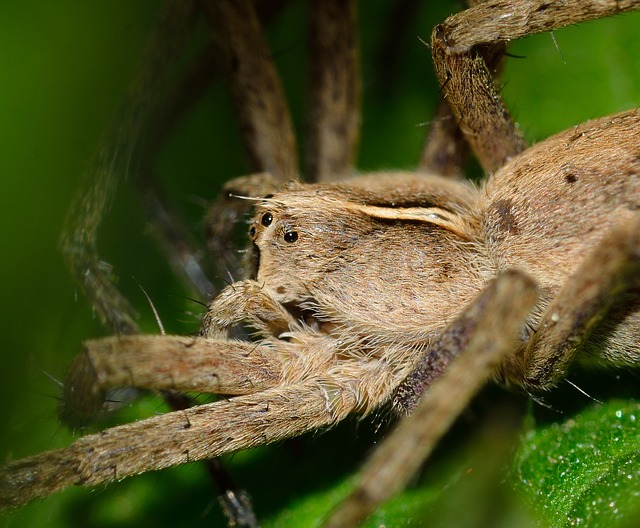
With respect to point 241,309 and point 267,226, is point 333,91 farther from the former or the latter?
point 241,309

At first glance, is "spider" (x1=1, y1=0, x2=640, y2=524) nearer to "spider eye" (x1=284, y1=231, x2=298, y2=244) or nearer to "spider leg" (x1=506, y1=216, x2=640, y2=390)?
"spider eye" (x1=284, y1=231, x2=298, y2=244)

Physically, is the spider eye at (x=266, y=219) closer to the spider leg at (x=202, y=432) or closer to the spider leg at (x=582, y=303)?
the spider leg at (x=202, y=432)

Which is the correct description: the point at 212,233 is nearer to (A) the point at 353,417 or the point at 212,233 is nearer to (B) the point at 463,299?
(A) the point at 353,417

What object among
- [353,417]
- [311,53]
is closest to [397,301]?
[353,417]

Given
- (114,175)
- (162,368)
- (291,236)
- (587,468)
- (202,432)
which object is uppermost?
(114,175)

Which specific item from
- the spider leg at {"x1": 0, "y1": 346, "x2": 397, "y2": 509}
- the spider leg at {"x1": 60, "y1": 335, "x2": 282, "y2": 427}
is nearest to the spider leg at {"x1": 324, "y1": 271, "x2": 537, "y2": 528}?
the spider leg at {"x1": 0, "y1": 346, "x2": 397, "y2": 509}

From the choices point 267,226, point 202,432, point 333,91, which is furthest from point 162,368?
point 333,91
